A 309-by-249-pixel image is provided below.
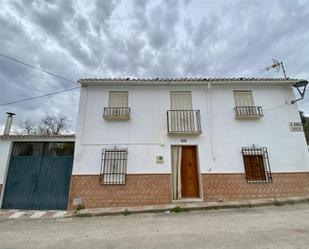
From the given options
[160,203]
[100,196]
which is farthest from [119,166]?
[160,203]

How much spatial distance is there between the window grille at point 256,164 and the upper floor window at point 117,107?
5.90m

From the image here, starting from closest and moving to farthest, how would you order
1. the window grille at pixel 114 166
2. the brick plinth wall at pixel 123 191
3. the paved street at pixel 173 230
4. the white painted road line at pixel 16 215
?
the paved street at pixel 173 230 < the white painted road line at pixel 16 215 < the brick plinth wall at pixel 123 191 < the window grille at pixel 114 166

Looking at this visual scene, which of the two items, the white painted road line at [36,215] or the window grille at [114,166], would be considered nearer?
the white painted road line at [36,215]

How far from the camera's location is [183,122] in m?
8.06

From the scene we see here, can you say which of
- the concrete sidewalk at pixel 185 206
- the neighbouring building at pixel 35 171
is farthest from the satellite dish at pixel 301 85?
the neighbouring building at pixel 35 171

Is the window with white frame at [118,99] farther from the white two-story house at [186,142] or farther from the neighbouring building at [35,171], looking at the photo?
the neighbouring building at [35,171]

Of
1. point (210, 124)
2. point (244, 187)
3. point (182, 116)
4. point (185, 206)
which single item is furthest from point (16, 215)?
point (244, 187)

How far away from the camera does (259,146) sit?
7.93 metres

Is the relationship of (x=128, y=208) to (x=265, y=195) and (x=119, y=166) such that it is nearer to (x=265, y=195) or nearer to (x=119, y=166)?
(x=119, y=166)

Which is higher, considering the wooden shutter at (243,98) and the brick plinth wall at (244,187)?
the wooden shutter at (243,98)

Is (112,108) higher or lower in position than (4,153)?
higher

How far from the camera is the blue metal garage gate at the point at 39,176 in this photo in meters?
7.17

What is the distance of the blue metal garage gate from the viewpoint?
23.5ft

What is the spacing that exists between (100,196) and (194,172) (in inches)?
171
